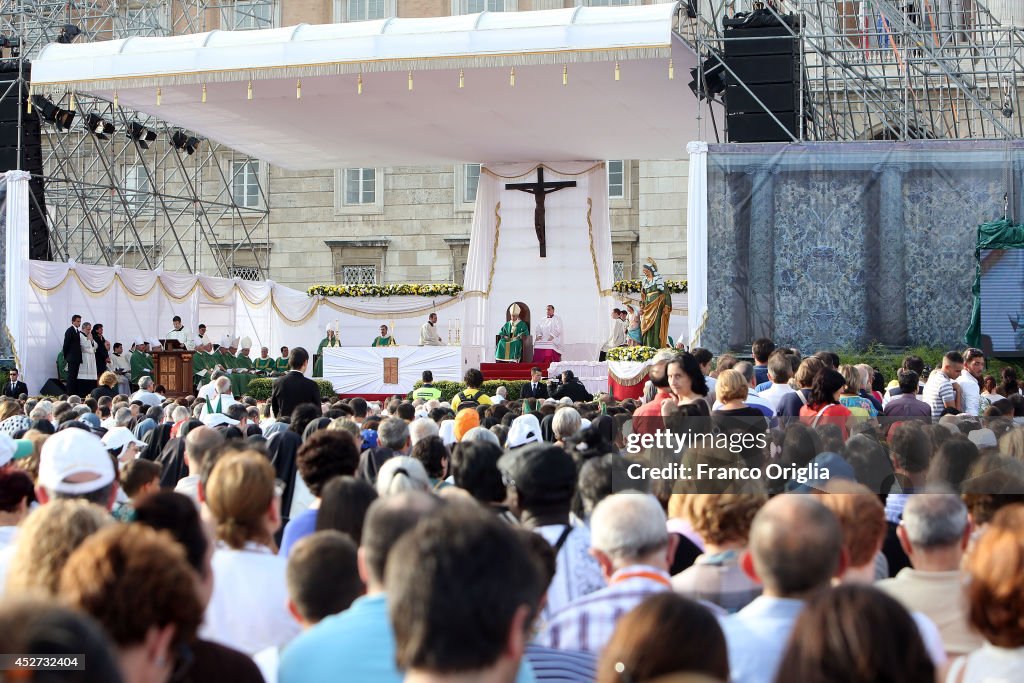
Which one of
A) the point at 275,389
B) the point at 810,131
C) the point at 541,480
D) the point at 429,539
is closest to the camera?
the point at 429,539

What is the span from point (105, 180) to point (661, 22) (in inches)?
801

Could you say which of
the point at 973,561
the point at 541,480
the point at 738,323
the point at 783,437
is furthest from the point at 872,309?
the point at 973,561

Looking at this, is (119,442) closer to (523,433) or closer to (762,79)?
(523,433)

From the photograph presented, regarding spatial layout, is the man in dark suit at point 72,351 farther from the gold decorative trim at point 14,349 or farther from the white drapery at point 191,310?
the gold decorative trim at point 14,349

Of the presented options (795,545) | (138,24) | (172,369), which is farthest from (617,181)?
(795,545)

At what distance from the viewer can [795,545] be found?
10.5 feet

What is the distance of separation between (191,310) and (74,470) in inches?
836

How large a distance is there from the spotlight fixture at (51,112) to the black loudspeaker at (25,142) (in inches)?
6.5

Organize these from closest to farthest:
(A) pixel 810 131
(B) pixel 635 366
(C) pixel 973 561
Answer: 1. (C) pixel 973 561
2. (B) pixel 635 366
3. (A) pixel 810 131

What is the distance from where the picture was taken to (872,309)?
16.1 meters

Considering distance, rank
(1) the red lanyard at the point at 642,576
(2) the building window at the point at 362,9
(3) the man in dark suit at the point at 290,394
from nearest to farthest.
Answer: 1. (1) the red lanyard at the point at 642,576
2. (3) the man in dark suit at the point at 290,394
3. (2) the building window at the point at 362,9

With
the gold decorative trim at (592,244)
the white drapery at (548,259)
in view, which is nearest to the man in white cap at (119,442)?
the white drapery at (548,259)

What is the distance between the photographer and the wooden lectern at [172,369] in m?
21.8

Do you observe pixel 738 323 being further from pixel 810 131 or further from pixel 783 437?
pixel 783 437
